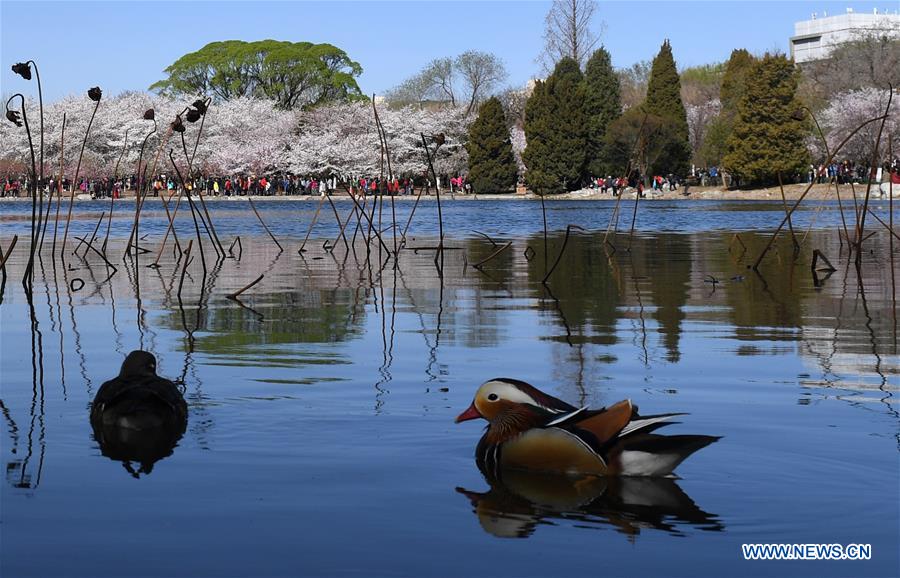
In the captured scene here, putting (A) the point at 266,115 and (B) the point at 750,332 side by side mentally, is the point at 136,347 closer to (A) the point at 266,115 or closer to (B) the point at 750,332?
(B) the point at 750,332

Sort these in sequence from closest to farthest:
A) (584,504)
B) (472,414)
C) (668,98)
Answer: (584,504) < (472,414) < (668,98)

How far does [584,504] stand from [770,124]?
65073 mm

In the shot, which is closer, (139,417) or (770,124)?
(139,417)

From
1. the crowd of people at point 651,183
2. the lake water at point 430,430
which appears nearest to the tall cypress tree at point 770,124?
the crowd of people at point 651,183

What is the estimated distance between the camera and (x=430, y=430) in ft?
18.7

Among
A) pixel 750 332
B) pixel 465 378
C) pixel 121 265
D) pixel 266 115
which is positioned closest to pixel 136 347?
pixel 465 378

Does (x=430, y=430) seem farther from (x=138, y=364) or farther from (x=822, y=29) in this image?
(x=822, y=29)

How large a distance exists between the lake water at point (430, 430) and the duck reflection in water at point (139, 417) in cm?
9

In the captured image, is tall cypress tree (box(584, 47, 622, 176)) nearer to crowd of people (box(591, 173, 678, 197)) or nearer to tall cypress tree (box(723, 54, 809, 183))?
crowd of people (box(591, 173, 678, 197))

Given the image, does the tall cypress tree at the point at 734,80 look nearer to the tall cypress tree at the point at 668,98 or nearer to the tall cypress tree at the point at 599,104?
the tall cypress tree at the point at 668,98

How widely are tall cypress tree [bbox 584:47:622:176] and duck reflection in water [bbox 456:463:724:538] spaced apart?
67939mm

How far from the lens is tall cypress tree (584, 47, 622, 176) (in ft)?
239

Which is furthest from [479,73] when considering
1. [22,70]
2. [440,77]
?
[22,70]

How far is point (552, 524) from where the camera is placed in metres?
4.30
